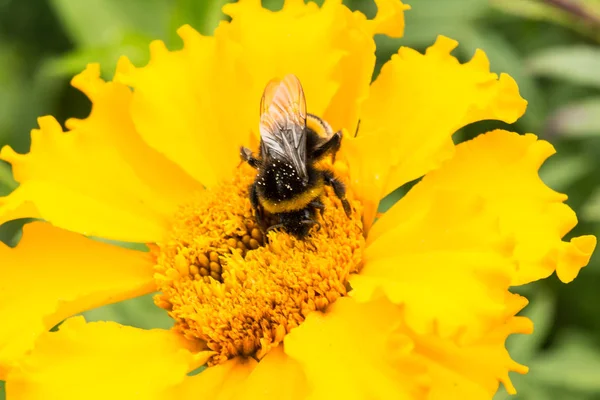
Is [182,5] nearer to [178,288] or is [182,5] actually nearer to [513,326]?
[178,288]

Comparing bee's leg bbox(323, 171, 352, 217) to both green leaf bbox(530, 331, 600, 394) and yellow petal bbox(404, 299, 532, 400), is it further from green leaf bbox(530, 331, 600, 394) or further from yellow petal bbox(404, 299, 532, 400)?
green leaf bbox(530, 331, 600, 394)

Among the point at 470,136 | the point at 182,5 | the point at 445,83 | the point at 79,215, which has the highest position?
the point at 445,83

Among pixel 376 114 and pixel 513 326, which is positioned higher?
pixel 376 114

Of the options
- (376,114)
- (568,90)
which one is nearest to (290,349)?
(376,114)

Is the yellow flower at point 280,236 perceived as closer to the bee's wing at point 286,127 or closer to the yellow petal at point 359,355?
the yellow petal at point 359,355

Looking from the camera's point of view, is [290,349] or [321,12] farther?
[321,12]

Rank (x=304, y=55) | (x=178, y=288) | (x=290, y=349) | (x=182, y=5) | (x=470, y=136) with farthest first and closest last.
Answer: (x=470, y=136) < (x=182, y=5) < (x=304, y=55) < (x=178, y=288) < (x=290, y=349)

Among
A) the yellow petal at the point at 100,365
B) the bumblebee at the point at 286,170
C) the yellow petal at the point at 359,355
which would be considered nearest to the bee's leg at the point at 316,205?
the bumblebee at the point at 286,170
